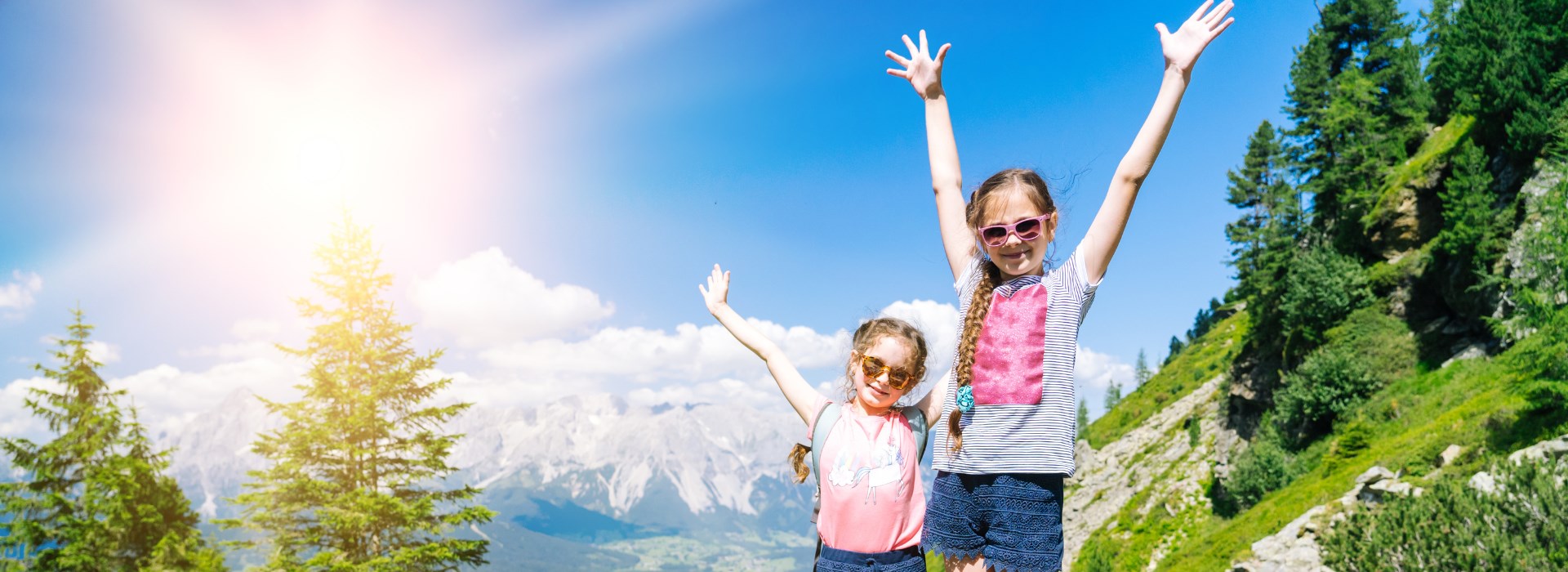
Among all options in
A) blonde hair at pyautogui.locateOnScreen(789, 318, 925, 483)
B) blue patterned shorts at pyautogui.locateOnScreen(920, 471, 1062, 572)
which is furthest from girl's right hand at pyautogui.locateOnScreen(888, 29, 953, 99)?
blue patterned shorts at pyautogui.locateOnScreen(920, 471, 1062, 572)

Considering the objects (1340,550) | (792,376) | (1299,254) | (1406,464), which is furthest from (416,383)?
(1299,254)

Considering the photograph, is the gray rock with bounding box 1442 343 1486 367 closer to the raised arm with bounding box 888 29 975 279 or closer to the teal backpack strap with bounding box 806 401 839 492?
the raised arm with bounding box 888 29 975 279

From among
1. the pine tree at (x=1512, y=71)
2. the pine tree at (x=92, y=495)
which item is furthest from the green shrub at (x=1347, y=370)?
the pine tree at (x=92, y=495)

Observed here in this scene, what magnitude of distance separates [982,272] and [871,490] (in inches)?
41.1

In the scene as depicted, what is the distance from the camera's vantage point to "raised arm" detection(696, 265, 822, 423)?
3564 millimetres

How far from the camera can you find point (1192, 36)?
292cm

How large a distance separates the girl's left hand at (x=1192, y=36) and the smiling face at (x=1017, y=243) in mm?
750

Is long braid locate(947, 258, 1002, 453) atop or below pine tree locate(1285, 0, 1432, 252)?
below

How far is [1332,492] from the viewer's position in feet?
70.5

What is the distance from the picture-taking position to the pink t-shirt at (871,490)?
3102 millimetres

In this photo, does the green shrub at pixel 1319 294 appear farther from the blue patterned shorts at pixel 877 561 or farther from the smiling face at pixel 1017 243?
the blue patterned shorts at pixel 877 561

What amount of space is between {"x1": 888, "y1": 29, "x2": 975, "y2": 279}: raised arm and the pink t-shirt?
0.83m

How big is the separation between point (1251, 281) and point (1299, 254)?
10.5m

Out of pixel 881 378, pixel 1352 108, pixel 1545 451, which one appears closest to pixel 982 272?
pixel 881 378
